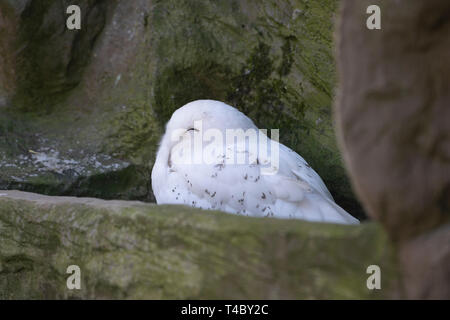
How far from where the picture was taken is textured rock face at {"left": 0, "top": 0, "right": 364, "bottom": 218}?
443cm

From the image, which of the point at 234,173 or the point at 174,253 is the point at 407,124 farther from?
the point at 234,173

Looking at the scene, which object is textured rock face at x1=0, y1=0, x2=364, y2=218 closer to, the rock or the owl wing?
the owl wing

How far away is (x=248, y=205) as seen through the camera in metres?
3.53

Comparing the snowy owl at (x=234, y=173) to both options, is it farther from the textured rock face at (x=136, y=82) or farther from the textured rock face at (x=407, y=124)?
the textured rock face at (x=407, y=124)

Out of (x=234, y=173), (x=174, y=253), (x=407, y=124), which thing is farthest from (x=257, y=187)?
(x=407, y=124)

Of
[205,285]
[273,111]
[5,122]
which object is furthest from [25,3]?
[205,285]

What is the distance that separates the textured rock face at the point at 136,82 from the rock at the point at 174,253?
4.24 ft

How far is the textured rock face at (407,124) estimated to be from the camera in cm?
189

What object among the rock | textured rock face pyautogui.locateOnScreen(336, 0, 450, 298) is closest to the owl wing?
the rock

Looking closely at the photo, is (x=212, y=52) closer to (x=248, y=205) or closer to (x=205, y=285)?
(x=248, y=205)

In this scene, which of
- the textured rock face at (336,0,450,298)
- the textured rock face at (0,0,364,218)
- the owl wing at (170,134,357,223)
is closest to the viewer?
the textured rock face at (336,0,450,298)

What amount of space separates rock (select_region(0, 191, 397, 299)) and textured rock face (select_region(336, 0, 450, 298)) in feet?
0.55

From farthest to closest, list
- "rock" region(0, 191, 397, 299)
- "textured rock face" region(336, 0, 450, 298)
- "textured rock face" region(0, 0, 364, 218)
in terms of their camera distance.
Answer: "textured rock face" region(0, 0, 364, 218) → "rock" region(0, 191, 397, 299) → "textured rock face" region(336, 0, 450, 298)

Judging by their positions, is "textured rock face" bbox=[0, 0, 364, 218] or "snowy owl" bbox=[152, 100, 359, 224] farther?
"textured rock face" bbox=[0, 0, 364, 218]
